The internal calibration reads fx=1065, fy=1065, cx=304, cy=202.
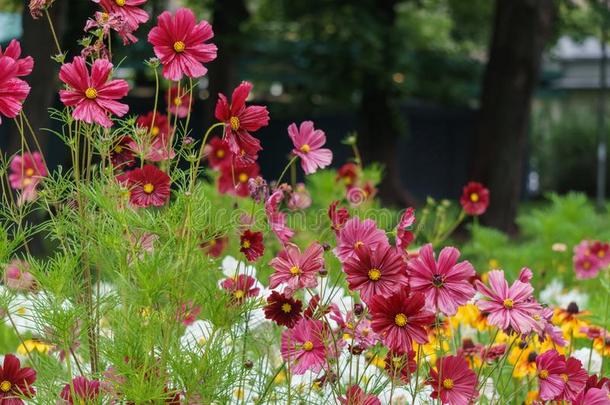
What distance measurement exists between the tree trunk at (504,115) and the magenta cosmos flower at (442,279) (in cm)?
940

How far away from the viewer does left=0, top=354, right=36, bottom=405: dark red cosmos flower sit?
219cm

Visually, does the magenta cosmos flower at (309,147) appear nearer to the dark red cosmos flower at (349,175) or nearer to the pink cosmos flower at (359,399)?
the pink cosmos flower at (359,399)

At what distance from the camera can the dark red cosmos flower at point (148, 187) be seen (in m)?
2.17

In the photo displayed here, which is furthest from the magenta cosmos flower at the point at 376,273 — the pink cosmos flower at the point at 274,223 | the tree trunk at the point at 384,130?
the tree trunk at the point at 384,130

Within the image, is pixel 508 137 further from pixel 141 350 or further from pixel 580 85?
pixel 580 85

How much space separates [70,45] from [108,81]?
11030 millimetres

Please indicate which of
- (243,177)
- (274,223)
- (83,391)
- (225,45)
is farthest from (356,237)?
(225,45)

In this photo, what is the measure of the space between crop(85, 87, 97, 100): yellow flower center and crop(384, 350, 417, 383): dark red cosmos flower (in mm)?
761

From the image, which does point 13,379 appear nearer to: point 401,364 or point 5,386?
point 5,386

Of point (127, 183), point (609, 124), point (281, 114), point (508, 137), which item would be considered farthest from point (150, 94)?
point (127, 183)

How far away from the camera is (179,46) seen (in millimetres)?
2002

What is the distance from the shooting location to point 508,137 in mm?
11469

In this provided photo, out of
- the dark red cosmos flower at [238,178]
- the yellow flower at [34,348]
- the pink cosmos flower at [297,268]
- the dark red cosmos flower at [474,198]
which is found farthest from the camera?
the dark red cosmos flower at [474,198]

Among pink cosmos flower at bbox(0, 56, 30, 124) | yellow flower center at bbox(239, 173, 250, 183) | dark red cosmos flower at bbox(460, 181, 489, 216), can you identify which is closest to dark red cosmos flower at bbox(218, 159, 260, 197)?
yellow flower center at bbox(239, 173, 250, 183)
